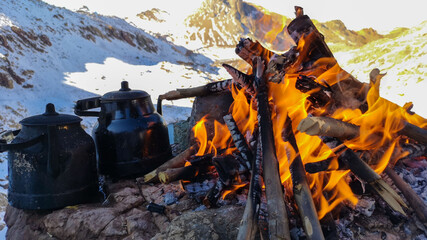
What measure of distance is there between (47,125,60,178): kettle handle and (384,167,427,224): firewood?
250 centimetres

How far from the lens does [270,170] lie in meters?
1.90

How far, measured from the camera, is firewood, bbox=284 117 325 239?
5.33ft

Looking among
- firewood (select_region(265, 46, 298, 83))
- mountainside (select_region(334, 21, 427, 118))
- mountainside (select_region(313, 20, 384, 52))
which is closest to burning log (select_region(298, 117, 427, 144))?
firewood (select_region(265, 46, 298, 83))

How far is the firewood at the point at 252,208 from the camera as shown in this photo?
163 cm

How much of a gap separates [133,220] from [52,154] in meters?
0.81

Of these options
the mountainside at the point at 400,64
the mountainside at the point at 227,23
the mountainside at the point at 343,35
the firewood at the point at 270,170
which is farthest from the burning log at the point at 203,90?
the mountainside at the point at 227,23

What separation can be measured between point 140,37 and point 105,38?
11.7 feet

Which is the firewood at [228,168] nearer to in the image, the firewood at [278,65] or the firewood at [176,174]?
the firewood at [176,174]

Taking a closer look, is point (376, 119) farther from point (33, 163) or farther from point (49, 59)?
point (49, 59)

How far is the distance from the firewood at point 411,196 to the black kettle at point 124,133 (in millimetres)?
2123

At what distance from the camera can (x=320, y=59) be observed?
8.16 ft

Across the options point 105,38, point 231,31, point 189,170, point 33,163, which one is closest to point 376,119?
point 189,170

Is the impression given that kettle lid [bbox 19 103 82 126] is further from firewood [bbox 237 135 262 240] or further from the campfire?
firewood [bbox 237 135 262 240]

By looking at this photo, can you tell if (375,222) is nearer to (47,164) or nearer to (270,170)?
(270,170)
